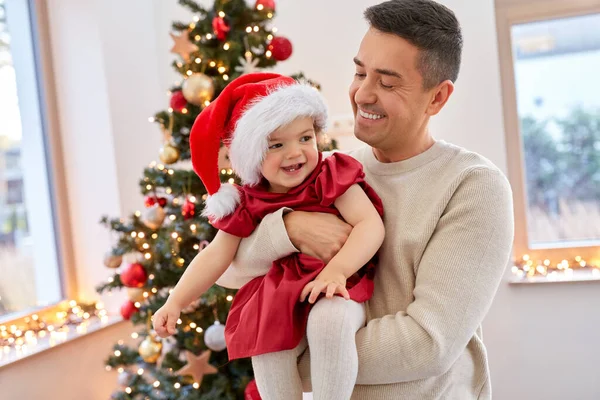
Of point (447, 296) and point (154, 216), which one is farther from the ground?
point (154, 216)

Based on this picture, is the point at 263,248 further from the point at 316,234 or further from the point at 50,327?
the point at 50,327

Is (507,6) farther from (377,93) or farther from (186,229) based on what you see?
(377,93)

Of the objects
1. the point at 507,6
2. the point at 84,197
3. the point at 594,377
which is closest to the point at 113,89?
the point at 84,197

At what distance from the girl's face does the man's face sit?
0.44ft

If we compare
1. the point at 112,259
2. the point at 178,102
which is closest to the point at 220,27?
the point at 178,102

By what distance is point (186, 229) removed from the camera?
2604mm

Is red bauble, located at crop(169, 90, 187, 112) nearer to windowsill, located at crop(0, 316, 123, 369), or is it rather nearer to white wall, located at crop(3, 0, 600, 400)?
white wall, located at crop(3, 0, 600, 400)

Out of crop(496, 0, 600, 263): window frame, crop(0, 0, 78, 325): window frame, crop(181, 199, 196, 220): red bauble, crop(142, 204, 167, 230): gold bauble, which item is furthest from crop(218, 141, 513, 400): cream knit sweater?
crop(0, 0, 78, 325): window frame

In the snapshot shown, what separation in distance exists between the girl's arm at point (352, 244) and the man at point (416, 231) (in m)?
0.04

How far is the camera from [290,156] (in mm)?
1342

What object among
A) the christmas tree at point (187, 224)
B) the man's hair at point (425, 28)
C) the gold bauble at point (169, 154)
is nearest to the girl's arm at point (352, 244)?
the man's hair at point (425, 28)

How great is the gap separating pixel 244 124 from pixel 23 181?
92.2 inches

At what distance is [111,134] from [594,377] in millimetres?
2794

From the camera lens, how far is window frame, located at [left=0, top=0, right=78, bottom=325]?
3.38 metres
